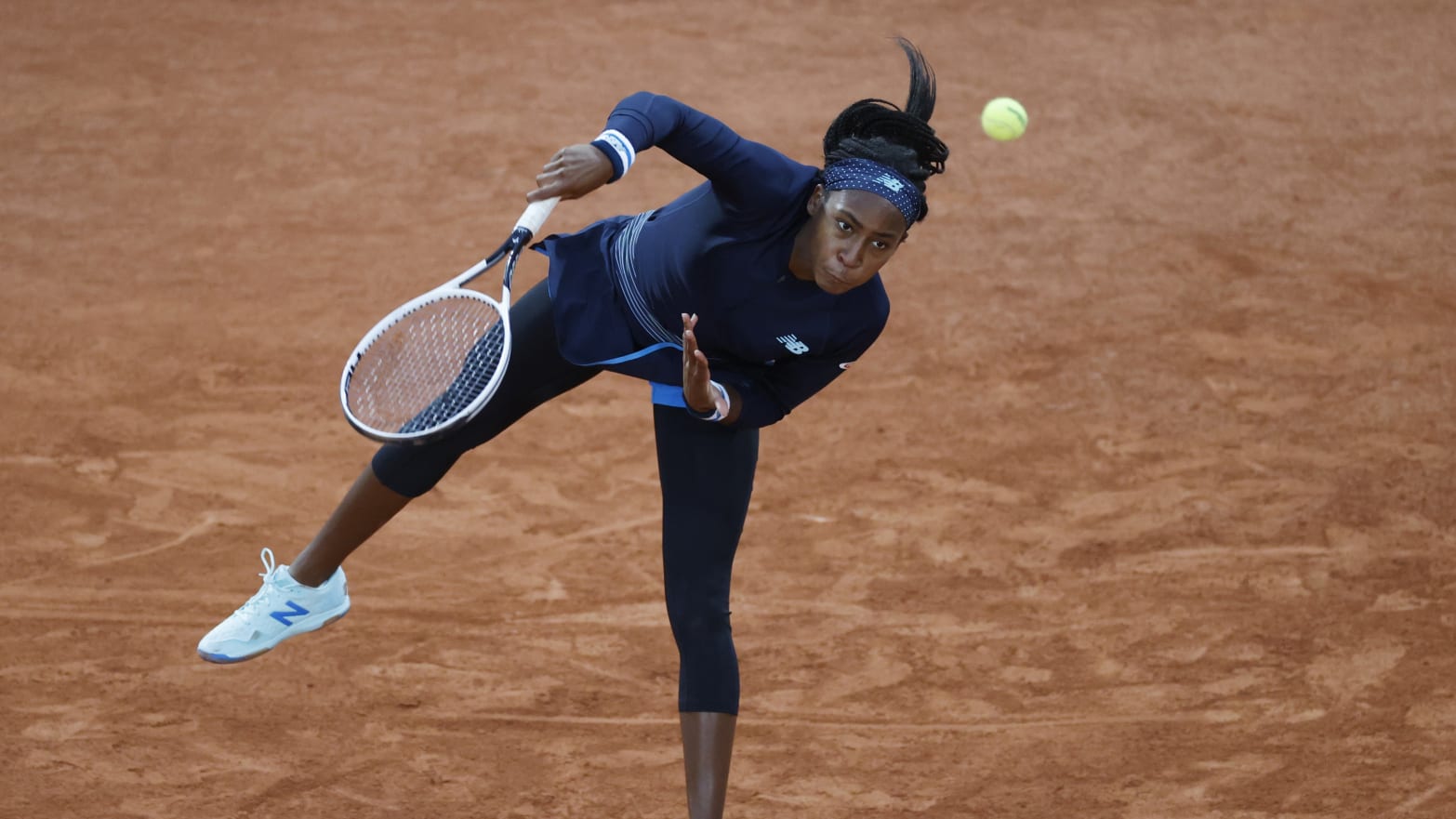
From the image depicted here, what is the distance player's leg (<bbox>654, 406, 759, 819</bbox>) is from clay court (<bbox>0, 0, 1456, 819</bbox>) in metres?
0.82

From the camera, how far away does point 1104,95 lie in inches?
388

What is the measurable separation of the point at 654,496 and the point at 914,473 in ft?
3.35

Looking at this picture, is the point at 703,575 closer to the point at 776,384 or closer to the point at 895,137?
the point at 776,384

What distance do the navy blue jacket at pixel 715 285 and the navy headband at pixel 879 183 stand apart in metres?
0.12

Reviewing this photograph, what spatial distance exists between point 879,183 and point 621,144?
22.9 inches

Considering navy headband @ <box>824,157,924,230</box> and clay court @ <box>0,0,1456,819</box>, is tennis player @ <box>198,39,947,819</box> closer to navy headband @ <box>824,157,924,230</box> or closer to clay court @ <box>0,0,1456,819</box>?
navy headband @ <box>824,157,924,230</box>

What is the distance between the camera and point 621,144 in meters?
3.49

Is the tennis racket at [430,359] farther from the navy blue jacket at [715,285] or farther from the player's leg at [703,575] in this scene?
the player's leg at [703,575]

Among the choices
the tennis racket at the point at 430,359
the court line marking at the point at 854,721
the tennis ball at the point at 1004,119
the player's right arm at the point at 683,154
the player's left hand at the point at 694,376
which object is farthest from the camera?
the tennis ball at the point at 1004,119

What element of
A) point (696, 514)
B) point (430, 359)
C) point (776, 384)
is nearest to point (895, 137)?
point (776, 384)

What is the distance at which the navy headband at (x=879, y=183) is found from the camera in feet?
11.8

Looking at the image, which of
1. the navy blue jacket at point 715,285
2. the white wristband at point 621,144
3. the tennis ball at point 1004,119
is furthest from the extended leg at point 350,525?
the tennis ball at point 1004,119

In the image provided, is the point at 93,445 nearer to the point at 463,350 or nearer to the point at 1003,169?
the point at 463,350

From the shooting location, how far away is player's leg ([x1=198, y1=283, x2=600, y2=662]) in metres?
4.05
